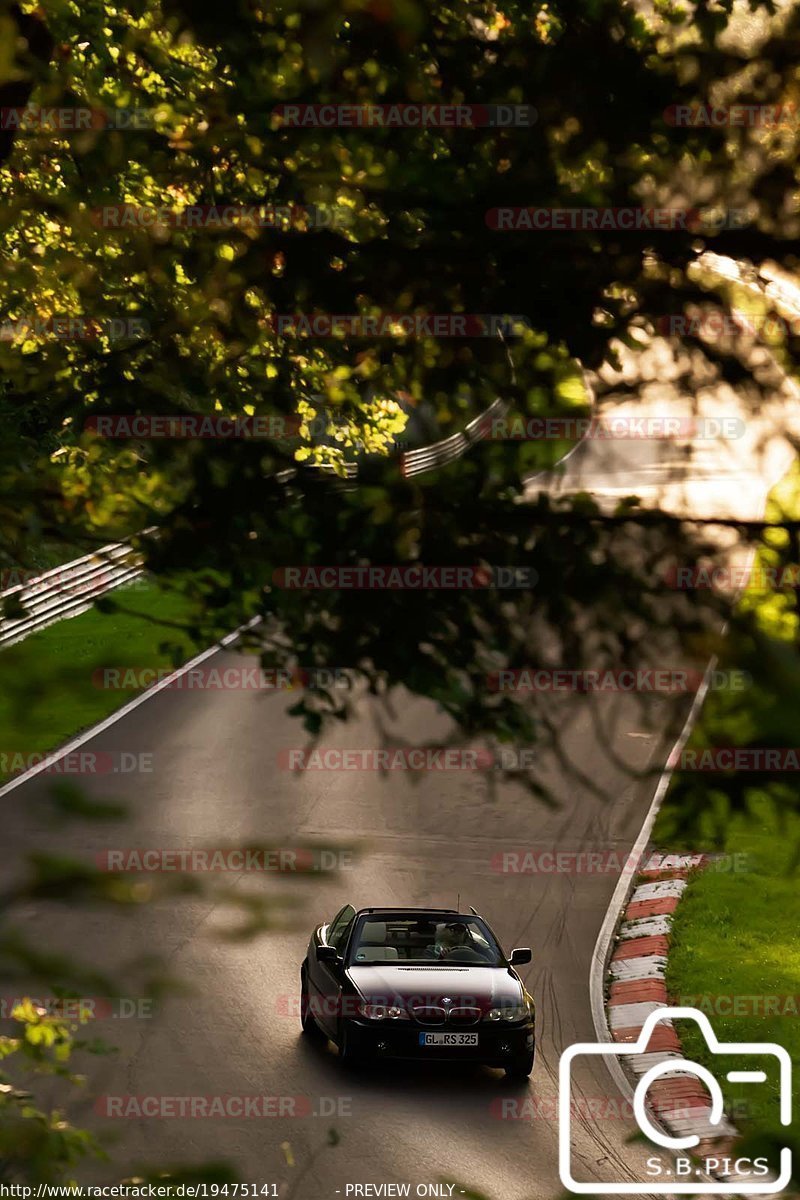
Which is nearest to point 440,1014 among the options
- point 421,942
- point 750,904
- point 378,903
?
point 421,942

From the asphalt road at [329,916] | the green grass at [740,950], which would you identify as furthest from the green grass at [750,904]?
the asphalt road at [329,916]

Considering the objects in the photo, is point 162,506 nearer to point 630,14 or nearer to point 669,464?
point 669,464

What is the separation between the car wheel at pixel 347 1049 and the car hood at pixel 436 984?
1.14ft

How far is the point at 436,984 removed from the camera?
1377 centimetres

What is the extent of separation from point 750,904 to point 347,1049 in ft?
22.9

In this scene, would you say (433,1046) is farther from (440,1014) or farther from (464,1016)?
(464,1016)

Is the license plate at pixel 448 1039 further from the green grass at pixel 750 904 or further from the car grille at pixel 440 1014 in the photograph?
the green grass at pixel 750 904

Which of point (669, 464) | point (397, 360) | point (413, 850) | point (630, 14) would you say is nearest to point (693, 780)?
point (669, 464)

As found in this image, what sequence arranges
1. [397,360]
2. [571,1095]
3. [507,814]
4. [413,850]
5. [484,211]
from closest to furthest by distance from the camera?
[484,211] → [397,360] → [571,1095] → [413,850] → [507,814]

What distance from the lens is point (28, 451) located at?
4.17m

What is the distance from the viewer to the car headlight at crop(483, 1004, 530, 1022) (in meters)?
13.3

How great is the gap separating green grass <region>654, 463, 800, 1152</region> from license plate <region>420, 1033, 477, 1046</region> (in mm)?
2197

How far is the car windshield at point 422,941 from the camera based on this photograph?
558 inches

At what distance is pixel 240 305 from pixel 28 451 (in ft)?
2.32
